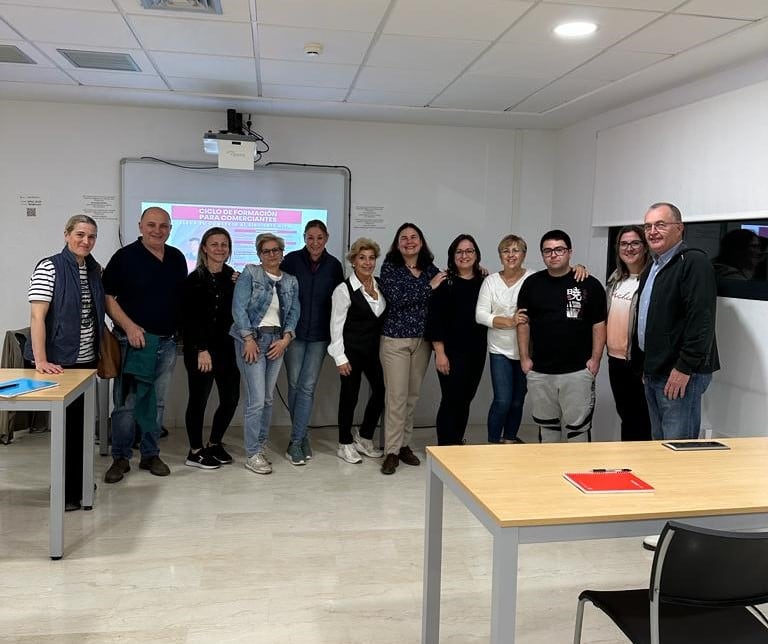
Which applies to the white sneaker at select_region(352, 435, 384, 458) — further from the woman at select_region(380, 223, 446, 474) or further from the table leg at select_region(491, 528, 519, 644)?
the table leg at select_region(491, 528, 519, 644)

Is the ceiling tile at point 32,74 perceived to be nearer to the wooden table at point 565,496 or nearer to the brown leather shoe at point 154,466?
the brown leather shoe at point 154,466

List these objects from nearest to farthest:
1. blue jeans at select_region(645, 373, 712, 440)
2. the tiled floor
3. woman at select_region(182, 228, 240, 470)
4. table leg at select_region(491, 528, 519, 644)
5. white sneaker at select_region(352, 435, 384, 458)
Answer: table leg at select_region(491, 528, 519, 644) < the tiled floor < blue jeans at select_region(645, 373, 712, 440) < woman at select_region(182, 228, 240, 470) < white sneaker at select_region(352, 435, 384, 458)

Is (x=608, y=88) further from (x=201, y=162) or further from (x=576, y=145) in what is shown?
(x=201, y=162)

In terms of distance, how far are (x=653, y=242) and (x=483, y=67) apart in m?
1.40

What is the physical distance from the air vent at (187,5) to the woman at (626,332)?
2.48 meters

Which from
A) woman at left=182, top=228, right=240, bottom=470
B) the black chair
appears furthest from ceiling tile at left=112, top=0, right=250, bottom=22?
the black chair

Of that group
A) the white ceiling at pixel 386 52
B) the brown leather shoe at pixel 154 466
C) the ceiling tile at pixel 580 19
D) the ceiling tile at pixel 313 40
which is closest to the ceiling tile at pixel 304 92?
the white ceiling at pixel 386 52

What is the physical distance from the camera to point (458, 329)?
14.1 feet

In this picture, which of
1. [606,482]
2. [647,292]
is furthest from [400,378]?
[606,482]

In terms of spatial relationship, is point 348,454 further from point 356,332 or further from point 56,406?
point 56,406

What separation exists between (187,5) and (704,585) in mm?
2955

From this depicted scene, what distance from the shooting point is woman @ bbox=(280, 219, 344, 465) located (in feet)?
14.4

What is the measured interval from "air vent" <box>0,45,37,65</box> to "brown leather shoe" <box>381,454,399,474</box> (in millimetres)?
3233

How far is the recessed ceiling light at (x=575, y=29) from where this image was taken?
10.1ft
